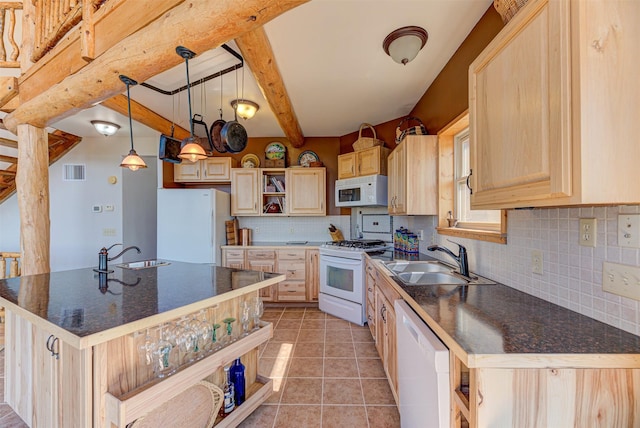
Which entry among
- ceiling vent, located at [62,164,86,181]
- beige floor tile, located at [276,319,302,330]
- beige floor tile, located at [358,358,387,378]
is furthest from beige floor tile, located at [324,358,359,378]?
ceiling vent, located at [62,164,86,181]

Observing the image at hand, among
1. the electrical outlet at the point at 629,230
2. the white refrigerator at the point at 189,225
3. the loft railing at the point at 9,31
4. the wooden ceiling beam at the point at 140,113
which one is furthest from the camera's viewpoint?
the white refrigerator at the point at 189,225

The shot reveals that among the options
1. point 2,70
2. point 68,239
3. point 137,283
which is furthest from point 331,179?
point 68,239

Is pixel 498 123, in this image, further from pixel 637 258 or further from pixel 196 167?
pixel 196 167

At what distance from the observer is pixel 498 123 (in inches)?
44.3

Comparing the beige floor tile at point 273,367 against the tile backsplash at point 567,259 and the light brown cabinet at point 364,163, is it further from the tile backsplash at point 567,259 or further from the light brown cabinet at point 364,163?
the light brown cabinet at point 364,163

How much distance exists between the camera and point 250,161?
431cm

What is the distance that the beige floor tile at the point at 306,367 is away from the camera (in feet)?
7.32

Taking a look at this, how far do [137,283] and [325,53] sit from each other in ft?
6.98

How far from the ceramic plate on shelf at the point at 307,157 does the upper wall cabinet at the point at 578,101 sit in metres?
3.42

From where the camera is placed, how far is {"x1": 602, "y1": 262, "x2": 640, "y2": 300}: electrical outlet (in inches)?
35.7

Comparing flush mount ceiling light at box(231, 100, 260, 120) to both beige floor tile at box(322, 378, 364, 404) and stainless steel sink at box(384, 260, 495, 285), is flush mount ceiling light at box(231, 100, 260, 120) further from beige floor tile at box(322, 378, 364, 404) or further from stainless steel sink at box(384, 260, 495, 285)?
beige floor tile at box(322, 378, 364, 404)

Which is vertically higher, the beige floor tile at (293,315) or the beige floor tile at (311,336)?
the beige floor tile at (311,336)

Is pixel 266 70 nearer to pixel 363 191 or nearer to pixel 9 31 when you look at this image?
pixel 363 191

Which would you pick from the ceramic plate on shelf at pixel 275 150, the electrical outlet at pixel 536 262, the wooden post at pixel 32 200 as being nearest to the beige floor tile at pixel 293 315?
the ceramic plate on shelf at pixel 275 150
